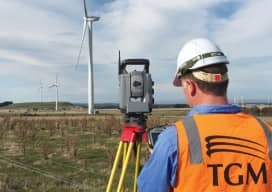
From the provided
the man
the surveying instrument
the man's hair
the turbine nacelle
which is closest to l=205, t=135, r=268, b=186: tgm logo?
the man

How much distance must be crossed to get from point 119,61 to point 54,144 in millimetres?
11401

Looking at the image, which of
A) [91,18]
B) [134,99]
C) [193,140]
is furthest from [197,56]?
[91,18]

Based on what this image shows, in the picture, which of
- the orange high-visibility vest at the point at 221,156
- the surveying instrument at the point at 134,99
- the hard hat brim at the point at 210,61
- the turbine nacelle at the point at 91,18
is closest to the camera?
the orange high-visibility vest at the point at 221,156

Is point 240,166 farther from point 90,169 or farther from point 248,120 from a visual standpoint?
point 90,169

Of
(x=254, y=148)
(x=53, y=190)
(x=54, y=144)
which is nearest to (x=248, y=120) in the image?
(x=254, y=148)

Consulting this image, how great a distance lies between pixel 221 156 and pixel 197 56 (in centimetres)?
40

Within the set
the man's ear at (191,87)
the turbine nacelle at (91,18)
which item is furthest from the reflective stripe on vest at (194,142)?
the turbine nacelle at (91,18)

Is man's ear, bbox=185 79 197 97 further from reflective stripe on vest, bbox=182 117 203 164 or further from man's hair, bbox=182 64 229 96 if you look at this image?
reflective stripe on vest, bbox=182 117 203 164

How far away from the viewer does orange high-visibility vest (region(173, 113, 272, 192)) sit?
167cm

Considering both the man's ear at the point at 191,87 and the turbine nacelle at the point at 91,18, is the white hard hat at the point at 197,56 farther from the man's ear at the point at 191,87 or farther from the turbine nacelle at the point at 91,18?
the turbine nacelle at the point at 91,18

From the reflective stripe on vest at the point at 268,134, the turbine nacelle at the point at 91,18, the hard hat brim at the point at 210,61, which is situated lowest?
the reflective stripe on vest at the point at 268,134

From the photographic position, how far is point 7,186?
23.0 feet

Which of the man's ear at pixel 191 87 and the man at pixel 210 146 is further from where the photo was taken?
the man's ear at pixel 191 87

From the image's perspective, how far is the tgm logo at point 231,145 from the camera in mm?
1702
